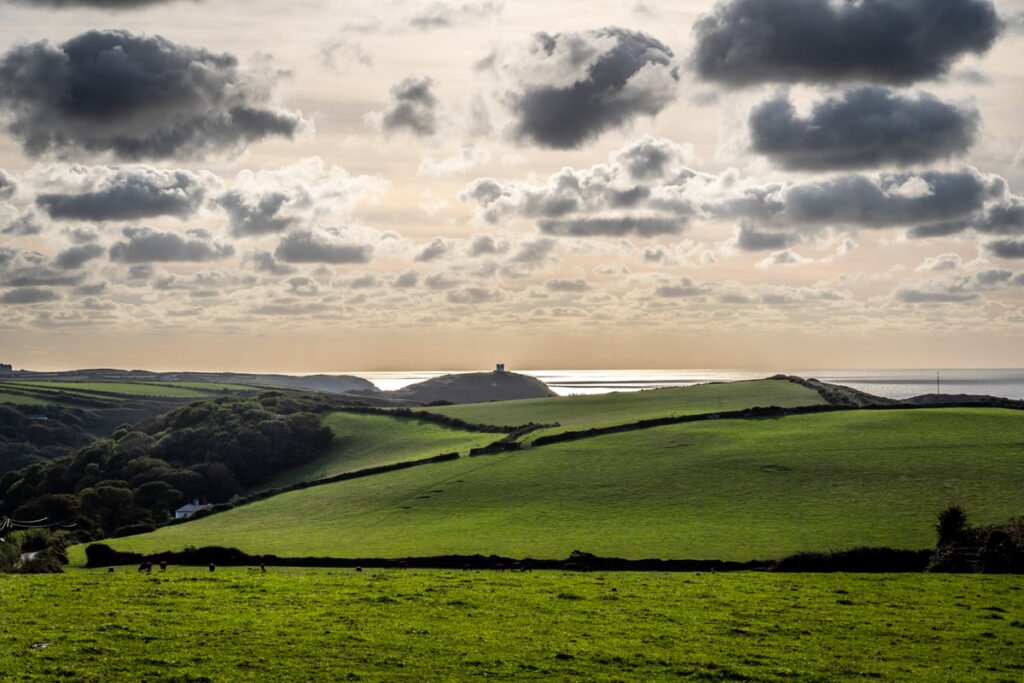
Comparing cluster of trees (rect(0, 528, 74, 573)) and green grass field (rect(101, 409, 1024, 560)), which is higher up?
green grass field (rect(101, 409, 1024, 560))

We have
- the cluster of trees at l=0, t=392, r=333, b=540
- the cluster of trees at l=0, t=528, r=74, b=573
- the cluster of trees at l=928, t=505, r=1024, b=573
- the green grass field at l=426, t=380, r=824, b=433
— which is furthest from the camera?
the green grass field at l=426, t=380, r=824, b=433

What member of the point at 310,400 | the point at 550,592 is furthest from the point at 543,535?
the point at 310,400

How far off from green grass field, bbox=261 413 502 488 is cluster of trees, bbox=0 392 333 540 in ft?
11.5

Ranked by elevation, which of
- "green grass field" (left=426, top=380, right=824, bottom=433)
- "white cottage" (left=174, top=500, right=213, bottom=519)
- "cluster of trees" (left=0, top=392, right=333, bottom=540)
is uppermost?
"green grass field" (left=426, top=380, right=824, bottom=433)

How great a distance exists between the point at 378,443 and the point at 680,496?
196 ft

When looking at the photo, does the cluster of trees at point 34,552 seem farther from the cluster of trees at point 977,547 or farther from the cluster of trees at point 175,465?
the cluster of trees at point 977,547

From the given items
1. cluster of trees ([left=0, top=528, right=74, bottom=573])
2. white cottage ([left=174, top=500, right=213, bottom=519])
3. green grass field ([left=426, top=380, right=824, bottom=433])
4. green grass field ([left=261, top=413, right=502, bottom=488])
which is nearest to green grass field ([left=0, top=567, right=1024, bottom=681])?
cluster of trees ([left=0, top=528, right=74, bottom=573])

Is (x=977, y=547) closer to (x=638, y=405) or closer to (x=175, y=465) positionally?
(x=638, y=405)

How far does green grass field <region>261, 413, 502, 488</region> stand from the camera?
104125 millimetres

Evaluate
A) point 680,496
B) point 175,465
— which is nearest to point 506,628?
point 680,496

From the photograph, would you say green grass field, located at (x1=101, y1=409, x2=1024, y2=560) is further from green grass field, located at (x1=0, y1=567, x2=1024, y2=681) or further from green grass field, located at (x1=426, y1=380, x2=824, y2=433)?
green grass field, located at (x1=426, y1=380, x2=824, y2=433)

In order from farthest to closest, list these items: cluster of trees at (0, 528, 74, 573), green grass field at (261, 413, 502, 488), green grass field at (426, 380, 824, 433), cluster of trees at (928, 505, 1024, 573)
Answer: green grass field at (426, 380, 824, 433)
green grass field at (261, 413, 502, 488)
cluster of trees at (0, 528, 74, 573)
cluster of trees at (928, 505, 1024, 573)

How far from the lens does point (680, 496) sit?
68625 millimetres

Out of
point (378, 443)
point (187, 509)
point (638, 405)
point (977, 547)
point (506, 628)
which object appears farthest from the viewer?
point (638, 405)
